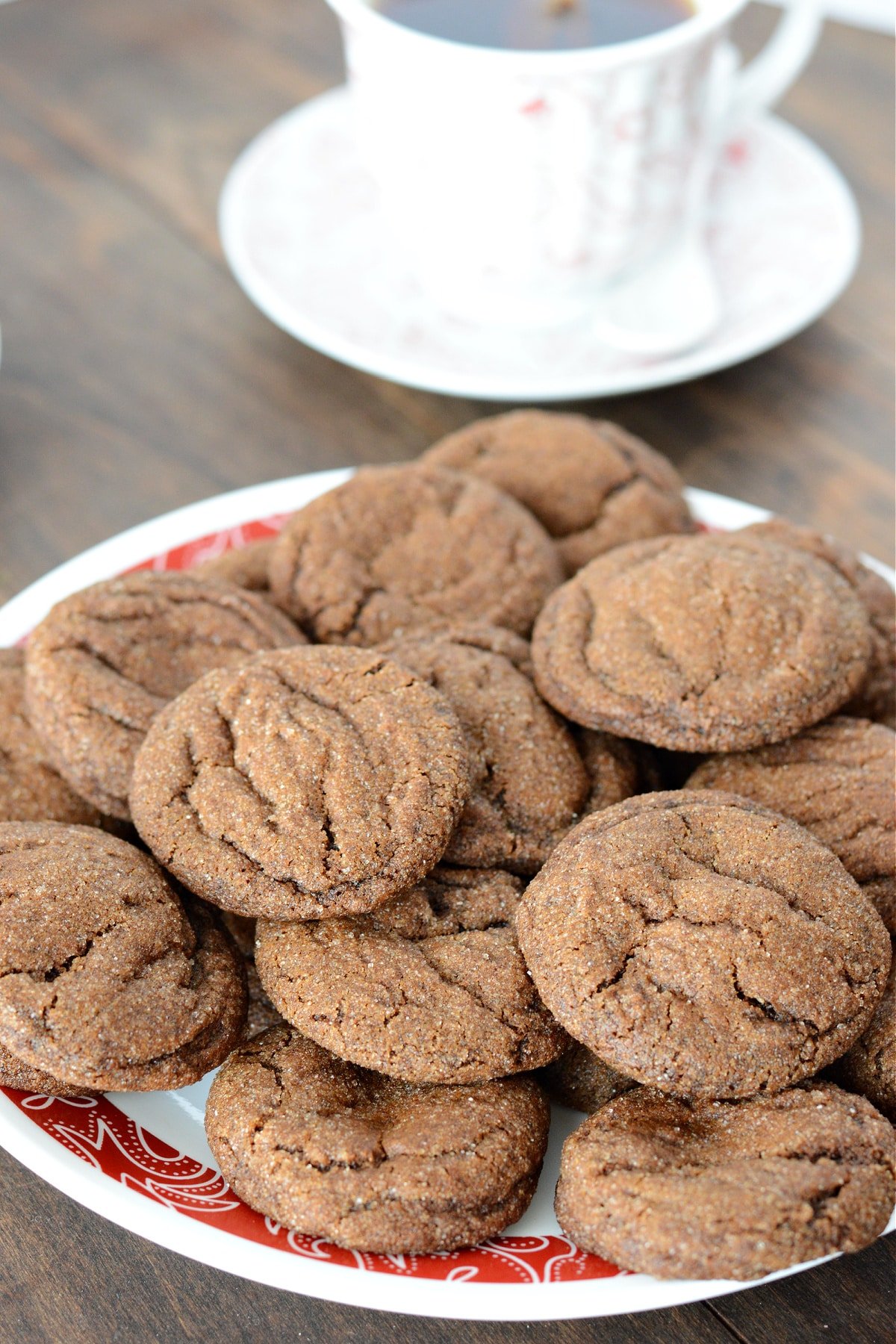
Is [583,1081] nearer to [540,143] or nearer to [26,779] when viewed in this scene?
[26,779]

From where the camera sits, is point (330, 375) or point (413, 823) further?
point (330, 375)

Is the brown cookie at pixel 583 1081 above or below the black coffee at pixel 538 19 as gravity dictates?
below

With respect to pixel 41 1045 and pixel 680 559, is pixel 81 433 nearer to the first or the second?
pixel 680 559

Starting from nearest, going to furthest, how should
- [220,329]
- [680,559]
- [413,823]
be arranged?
[413,823], [680,559], [220,329]

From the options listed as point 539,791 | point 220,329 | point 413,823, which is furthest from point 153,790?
point 220,329

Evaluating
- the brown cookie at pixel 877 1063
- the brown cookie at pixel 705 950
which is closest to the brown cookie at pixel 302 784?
the brown cookie at pixel 705 950

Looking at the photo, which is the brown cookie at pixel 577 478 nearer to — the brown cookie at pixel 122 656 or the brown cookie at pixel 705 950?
the brown cookie at pixel 122 656
